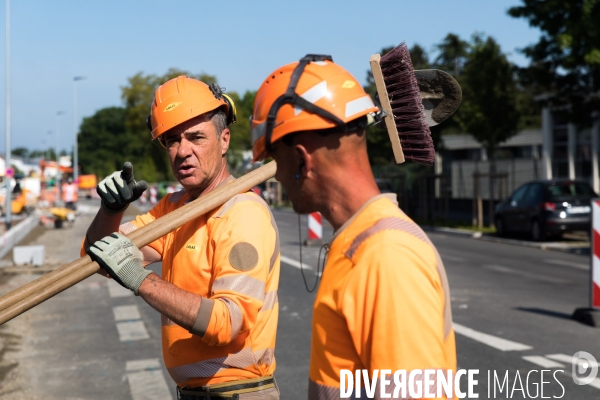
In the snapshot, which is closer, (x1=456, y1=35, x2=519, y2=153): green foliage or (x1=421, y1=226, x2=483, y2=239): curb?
(x1=421, y1=226, x2=483, y2=239): curb

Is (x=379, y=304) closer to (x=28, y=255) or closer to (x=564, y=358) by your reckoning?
(x=564, y=358)

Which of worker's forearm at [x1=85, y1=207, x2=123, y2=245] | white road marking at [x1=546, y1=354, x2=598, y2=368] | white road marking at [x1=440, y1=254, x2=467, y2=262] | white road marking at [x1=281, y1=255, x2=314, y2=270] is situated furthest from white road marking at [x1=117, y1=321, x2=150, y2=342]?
white road marking at [x1=440, y1=254, x2=467, y2=262]

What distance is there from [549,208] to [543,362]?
1347cm

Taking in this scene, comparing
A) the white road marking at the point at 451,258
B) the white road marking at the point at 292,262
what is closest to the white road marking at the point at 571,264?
the white road marking at the point at 451,258

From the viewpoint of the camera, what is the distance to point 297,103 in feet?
5.96

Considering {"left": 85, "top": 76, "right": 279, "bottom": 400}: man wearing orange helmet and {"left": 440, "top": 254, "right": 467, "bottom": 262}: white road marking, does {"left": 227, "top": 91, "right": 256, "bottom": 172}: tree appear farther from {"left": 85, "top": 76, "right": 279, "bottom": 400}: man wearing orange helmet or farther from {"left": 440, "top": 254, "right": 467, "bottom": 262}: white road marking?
{"left": 85, "top": 76, "right": 279, "bottom": 400}: man wearing orange helmet

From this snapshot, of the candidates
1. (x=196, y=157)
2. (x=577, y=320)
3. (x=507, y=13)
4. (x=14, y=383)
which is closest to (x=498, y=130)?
(x=507, y=13)

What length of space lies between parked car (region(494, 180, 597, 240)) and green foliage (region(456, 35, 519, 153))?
3.59 metres

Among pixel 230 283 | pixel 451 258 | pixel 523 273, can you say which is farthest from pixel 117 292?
pixel 230 283

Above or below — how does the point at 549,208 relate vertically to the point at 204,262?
below

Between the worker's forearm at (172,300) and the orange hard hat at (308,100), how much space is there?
2.47ft

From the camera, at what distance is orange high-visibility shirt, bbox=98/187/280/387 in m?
2.61

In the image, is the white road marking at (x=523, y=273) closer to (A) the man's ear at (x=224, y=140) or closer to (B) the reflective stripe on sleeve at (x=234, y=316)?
(A) the man's ear at (x=224, y=140)

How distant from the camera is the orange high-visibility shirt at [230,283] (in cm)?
261
